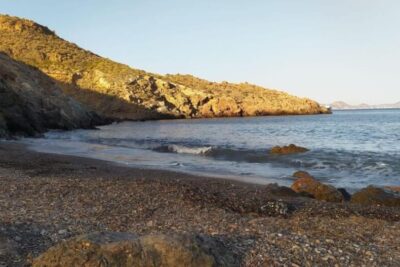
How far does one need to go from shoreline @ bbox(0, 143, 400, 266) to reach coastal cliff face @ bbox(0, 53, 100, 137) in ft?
85.3

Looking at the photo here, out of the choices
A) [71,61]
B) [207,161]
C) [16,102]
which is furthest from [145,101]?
[207,161]

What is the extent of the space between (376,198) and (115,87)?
98.4 m

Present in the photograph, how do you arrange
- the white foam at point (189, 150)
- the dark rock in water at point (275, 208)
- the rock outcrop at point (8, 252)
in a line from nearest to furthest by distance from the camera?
the rock outcrop at point (8, 252), the dark rock in water at point (275, 208), the white foam at point (189, 150)

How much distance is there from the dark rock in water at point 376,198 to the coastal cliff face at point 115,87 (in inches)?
3592

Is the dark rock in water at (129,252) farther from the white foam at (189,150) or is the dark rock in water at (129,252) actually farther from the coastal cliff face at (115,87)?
the coastal cliff face at (115,87)

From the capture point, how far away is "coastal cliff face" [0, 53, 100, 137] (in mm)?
39531

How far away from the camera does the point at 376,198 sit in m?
Result: 13.3

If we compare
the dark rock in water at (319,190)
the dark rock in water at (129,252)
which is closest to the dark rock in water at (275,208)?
the dark rock in water at (319,190)

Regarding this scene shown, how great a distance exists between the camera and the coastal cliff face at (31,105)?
39.5 metres

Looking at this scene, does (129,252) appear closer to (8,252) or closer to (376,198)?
(8,252)

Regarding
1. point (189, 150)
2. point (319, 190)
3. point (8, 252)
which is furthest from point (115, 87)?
point (8, 252)

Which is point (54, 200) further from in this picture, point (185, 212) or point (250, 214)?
point (250, 214)

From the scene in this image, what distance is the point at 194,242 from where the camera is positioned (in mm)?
6129

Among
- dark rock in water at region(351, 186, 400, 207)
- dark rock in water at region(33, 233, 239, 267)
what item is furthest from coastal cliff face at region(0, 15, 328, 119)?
dark rock in water at region(33, 233, 239, 267)
